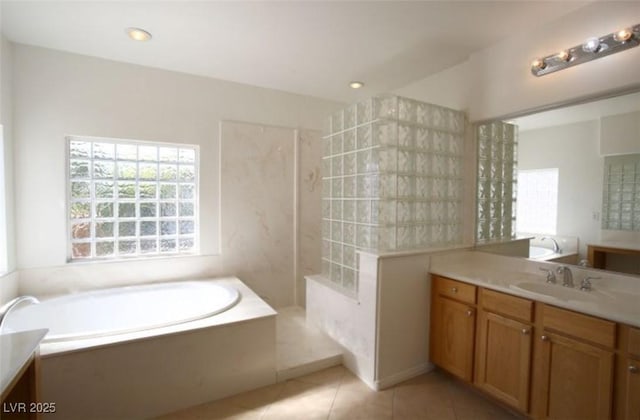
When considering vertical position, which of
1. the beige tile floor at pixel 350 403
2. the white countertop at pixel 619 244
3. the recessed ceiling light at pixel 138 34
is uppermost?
the recessed ceiling light at pixel 138 34

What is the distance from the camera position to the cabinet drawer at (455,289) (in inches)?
78.5

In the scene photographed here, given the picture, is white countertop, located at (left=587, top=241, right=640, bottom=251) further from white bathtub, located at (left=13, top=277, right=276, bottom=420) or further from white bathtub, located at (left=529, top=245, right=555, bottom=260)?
white bathtub, located at (left=13, top=277, right=276, bottom=420)

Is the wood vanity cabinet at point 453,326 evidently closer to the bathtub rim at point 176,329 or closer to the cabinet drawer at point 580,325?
the cabinet drawer at point 580,325

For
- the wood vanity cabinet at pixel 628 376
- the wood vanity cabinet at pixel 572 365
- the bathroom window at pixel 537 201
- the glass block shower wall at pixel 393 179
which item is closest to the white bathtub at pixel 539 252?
the bathroom window at pixel 537 201

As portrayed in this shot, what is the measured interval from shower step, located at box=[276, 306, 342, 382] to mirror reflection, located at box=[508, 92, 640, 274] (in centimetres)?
172

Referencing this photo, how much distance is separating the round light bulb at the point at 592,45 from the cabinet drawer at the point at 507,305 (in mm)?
1479

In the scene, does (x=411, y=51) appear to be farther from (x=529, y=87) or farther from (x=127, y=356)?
(x=127, y=356)

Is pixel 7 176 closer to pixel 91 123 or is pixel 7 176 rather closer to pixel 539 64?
pixel 91 123

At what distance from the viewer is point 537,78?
6.66 ft

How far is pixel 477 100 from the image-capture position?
243cm

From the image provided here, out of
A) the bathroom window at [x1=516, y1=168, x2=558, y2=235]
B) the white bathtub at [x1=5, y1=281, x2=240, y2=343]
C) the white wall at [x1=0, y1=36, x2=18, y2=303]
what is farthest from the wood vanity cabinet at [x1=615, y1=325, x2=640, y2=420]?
the white wall at [x1=0, y1=36, x2=18, y2=303]

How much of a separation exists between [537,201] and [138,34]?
3151 millimetres

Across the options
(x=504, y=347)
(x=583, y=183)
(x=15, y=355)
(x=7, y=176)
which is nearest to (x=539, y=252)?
(x=583, y=183)

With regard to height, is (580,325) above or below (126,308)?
above
